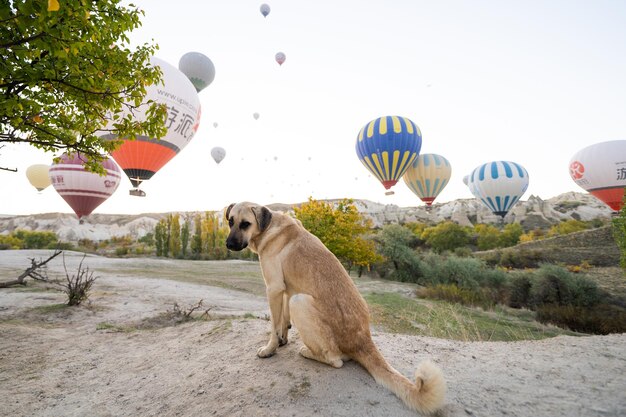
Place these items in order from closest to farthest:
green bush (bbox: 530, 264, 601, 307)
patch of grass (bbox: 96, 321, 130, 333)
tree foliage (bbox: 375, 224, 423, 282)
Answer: patch of grass (bbox: 96, 321, 130, 333)
green bush (bbox: 530, 264, 601, 307)
tree foliage (bbox: 375, 224, 423, 282)

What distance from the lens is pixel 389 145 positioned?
2814cm

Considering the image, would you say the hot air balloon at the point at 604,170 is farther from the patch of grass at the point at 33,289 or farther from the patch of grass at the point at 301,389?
the patch of grass at the point at 33,289

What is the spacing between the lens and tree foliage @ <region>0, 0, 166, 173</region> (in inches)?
117

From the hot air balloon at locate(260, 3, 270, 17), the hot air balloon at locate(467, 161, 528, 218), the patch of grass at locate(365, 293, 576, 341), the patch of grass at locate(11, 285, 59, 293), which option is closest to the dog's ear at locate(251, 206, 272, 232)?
the patch of grass at locate(365, 293, 576, 341)

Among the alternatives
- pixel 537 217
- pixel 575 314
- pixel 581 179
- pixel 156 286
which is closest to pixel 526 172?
pixel 581 179

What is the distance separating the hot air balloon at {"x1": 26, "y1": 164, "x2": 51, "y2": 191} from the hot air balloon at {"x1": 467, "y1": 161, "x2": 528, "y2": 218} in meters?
62.0

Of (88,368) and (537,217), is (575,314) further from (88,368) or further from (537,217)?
(537,217)

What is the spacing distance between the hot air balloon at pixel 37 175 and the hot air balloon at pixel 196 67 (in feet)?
108

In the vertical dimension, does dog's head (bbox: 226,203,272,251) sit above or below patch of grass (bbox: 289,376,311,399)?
above

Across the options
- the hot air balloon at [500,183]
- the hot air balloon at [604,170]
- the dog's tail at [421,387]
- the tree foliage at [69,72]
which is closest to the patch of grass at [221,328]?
the dog's tail at [421,387]

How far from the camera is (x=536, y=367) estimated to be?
3447 mm

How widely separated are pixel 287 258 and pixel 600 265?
36296mm

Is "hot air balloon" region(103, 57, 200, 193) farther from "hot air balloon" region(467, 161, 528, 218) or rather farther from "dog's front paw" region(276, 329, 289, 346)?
"hot air balloon" region(467, 161, 528, 218)

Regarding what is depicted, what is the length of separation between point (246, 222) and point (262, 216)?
211 millimetres
